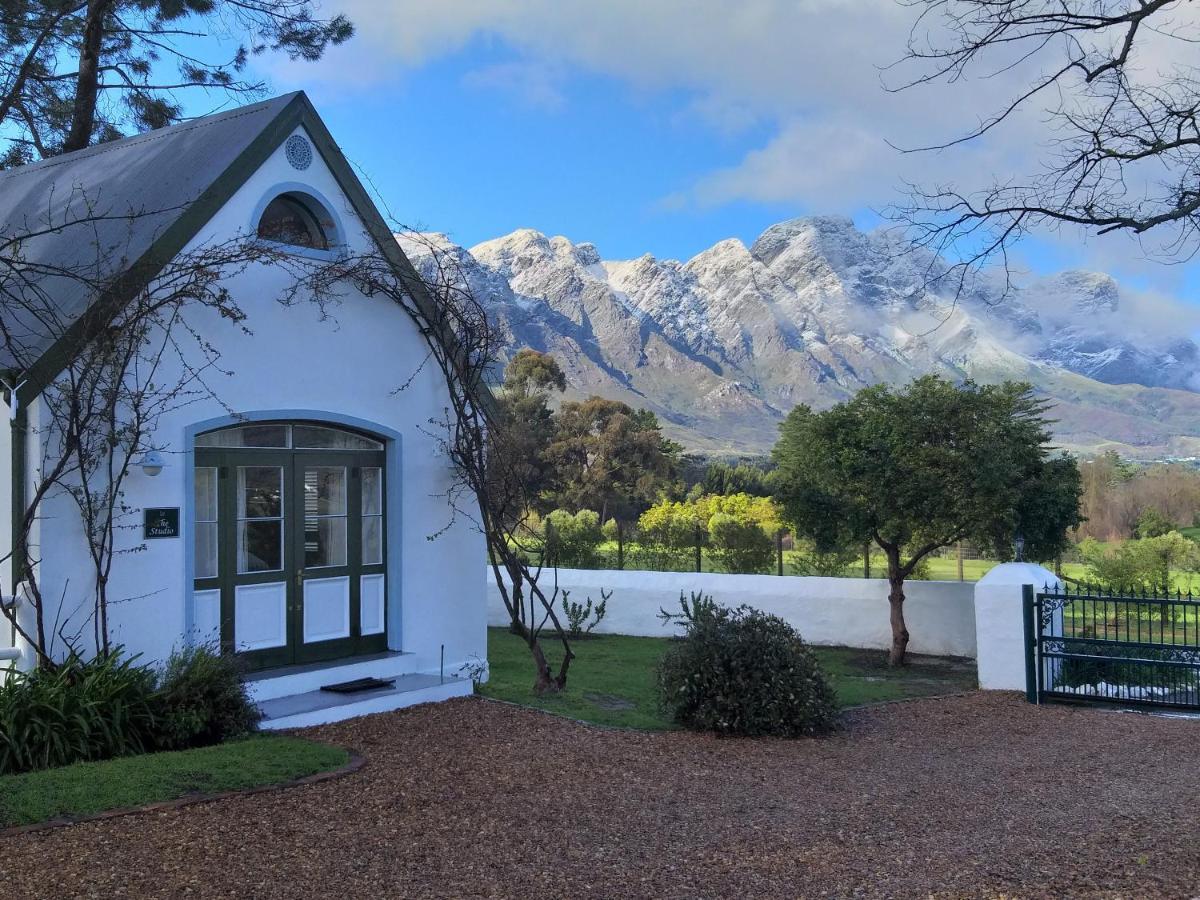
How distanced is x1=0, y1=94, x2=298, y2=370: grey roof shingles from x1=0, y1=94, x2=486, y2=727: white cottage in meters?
0.04

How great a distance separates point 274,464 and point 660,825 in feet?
17.1

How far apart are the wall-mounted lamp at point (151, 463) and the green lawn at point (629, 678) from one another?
4.01 meters

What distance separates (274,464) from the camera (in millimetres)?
9812

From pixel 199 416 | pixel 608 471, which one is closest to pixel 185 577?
pixel 199 416

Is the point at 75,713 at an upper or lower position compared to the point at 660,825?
upper

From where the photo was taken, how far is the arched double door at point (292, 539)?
370 inches

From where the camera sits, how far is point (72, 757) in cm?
736

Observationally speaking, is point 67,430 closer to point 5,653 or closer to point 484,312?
point 5,653

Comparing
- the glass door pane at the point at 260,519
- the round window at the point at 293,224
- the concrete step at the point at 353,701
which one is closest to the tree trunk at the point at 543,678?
the concrete step at the point at 353,701

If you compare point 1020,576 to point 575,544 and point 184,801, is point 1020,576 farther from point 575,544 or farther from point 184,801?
point 575,544

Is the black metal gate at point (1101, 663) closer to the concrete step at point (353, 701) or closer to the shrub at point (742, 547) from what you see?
the concrete step at point (353, 701)

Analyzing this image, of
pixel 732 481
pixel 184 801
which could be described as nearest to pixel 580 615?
pixel 184 801

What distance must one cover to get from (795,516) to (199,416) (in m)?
8.74

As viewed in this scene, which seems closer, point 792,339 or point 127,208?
point 127,208
